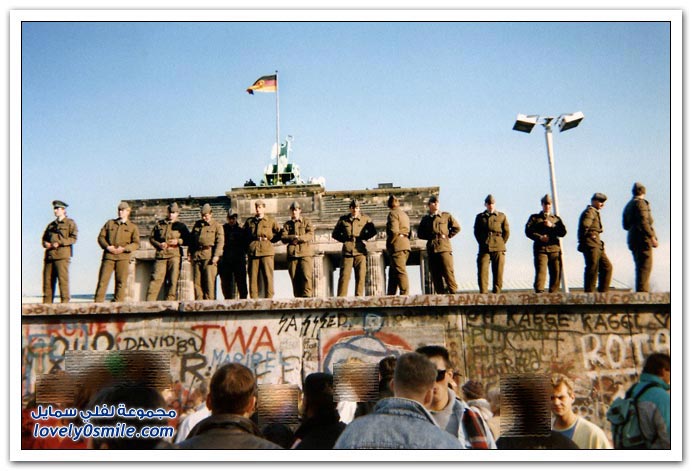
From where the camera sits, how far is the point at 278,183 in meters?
27.6

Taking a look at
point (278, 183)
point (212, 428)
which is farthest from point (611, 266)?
point (278, 183)

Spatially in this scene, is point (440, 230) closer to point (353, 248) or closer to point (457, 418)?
point (353, 248)

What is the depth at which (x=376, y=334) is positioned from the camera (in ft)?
34.6

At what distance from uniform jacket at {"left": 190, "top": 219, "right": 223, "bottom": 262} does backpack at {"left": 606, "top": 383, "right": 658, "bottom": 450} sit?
21.1ft

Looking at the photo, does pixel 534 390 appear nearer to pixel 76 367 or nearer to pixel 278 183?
pixel 76 367

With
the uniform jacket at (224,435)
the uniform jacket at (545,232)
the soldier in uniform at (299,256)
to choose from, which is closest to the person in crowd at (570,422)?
the uniform jacket at (545,232)

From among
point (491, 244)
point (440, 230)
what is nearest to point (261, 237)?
point (440, 230)

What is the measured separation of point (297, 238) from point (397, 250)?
1.63 m

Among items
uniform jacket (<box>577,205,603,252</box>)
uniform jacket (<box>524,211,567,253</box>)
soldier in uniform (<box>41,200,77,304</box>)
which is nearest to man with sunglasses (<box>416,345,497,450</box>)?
uniform jacket (<box>524,211,567,253</box>)

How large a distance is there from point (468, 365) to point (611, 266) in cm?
287

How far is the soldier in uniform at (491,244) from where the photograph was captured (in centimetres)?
1134

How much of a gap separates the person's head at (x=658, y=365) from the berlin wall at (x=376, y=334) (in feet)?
0.30
